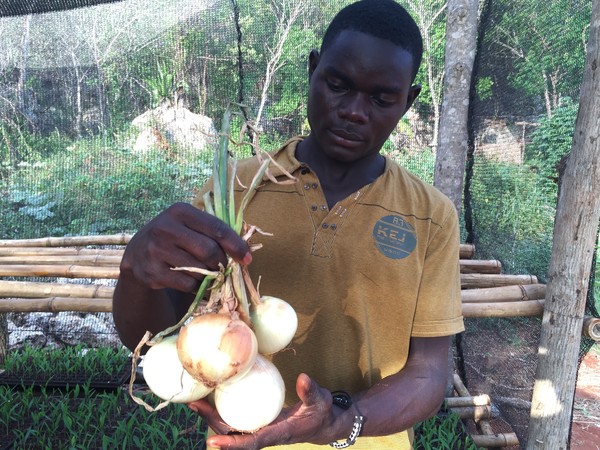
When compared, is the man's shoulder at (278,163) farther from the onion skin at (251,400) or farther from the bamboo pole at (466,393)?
the bamboo pole at (466,393)

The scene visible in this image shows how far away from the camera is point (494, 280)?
8.34ft

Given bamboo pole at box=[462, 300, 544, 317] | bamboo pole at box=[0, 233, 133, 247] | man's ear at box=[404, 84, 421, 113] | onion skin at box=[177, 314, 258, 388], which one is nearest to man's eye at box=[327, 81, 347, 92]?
man's ear at box=[404, 84, 421, 113]

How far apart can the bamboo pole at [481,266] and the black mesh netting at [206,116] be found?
0.16m

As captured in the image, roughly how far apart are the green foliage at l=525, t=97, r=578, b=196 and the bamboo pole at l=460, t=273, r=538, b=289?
1.70 feet

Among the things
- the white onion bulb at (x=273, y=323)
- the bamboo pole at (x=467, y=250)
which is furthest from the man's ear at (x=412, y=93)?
the bamboo pole at (x=467, y=250)

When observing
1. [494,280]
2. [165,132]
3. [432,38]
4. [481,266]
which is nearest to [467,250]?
[481,266]

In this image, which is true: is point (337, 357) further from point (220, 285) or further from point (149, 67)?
point (149, 67)

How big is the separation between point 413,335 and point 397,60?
0.65 m

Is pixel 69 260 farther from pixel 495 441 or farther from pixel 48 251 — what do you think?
pixel 495 441

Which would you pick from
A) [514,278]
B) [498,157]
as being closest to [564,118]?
[498,157]

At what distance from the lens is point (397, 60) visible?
1070 millimetres

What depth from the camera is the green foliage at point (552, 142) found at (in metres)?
2.54

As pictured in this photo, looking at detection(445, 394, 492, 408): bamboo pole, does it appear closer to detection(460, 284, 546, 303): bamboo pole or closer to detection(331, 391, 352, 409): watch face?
detection(460, 284, 546, 303): bamboo pole

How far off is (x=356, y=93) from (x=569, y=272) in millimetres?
1357
